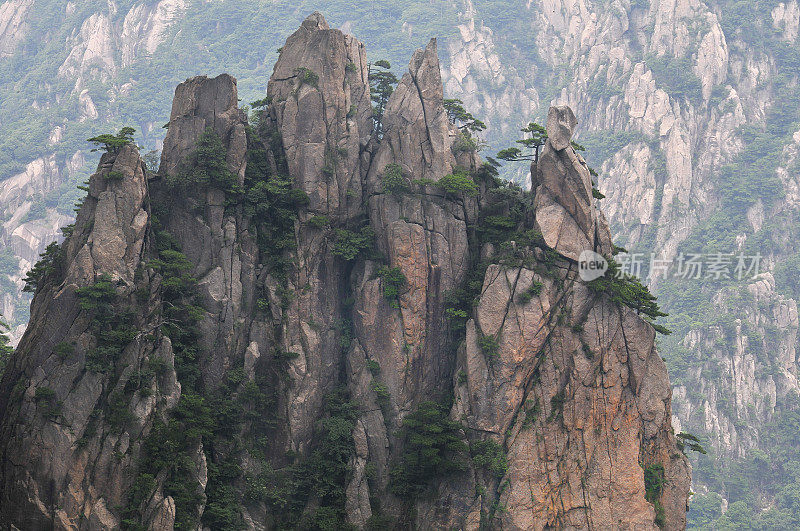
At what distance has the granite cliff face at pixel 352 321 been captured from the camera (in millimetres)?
39719

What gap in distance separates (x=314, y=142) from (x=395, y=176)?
4673mm

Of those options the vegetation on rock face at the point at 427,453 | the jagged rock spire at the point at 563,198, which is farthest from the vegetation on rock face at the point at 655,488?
the jagged rock spire at the point at 563,198

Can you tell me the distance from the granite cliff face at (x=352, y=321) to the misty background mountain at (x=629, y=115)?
5208 cm

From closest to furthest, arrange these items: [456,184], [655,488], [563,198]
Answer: [655,488] < [563,198] < [456,184]

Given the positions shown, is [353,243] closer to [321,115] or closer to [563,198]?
[321,115]

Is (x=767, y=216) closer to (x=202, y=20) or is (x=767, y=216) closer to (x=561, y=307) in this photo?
(x=561, y=307)

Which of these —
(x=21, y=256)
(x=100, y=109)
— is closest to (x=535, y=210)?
(x=21, y=256)

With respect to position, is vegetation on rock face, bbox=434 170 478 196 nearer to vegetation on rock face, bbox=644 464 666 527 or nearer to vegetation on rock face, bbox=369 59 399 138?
vegetation on rock face, bbox=369 59 399 138

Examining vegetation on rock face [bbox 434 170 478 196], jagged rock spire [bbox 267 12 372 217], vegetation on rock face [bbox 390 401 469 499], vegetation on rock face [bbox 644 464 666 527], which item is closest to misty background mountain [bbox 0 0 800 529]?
vegetation on rock face [bbox 644 464 666 527]

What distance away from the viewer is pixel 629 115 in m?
118

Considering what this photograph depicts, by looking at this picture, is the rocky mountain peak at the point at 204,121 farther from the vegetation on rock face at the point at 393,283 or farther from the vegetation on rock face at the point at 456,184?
the vegetation on rock face at the point at 456,184

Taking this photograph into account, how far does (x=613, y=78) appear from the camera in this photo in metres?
124

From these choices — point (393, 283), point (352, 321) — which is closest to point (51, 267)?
point (352, 321)

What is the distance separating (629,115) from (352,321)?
8273 cm
